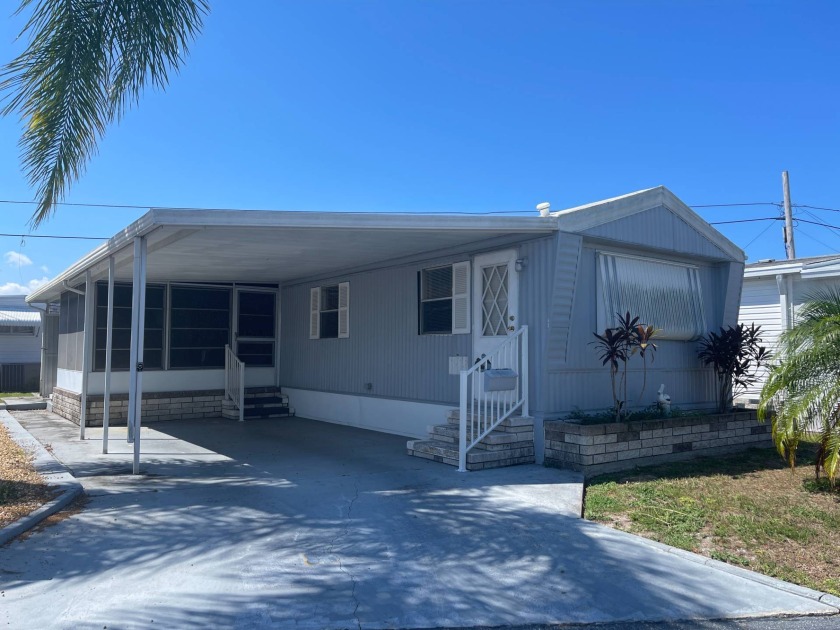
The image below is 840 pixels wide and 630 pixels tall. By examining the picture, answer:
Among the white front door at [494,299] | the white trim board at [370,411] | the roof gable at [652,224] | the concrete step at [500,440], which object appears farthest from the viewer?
the white trim board at [370,411]

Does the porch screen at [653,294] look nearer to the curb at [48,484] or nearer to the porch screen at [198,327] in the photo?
the curb at [48,484]

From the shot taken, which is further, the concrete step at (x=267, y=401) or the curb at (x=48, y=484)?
the concrete step at (x=267, y=401)

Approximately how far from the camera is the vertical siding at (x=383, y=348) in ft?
→ 31.8

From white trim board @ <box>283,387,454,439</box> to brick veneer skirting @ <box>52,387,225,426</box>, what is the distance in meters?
1.50

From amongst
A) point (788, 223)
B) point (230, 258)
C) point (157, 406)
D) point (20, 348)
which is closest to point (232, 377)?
point (157, 406)

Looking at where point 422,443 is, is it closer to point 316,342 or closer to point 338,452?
point 338,452

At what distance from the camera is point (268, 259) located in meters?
10.3

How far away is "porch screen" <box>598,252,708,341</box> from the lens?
882 centimetres

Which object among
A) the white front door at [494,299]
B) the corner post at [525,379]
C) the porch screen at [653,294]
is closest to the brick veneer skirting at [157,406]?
the white front door at [494,299]

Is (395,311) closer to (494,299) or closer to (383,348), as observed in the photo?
(383,348)

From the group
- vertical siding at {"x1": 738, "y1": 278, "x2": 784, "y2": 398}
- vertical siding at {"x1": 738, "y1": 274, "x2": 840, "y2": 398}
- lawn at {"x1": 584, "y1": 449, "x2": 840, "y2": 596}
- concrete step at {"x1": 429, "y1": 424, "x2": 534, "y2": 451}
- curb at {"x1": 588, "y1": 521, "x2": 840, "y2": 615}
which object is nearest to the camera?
curb at {"x1": 588, "y1": 521, "x2": 840, "y2": 615}

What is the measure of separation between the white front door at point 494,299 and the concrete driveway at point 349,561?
2057 mm

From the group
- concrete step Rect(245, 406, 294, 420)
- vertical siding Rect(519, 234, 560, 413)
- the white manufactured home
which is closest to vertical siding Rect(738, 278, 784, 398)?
the white manufactured home

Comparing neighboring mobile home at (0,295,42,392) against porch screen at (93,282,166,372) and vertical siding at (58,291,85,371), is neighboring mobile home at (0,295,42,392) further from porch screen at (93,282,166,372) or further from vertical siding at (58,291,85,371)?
porch screen at (93,282,166,372)
